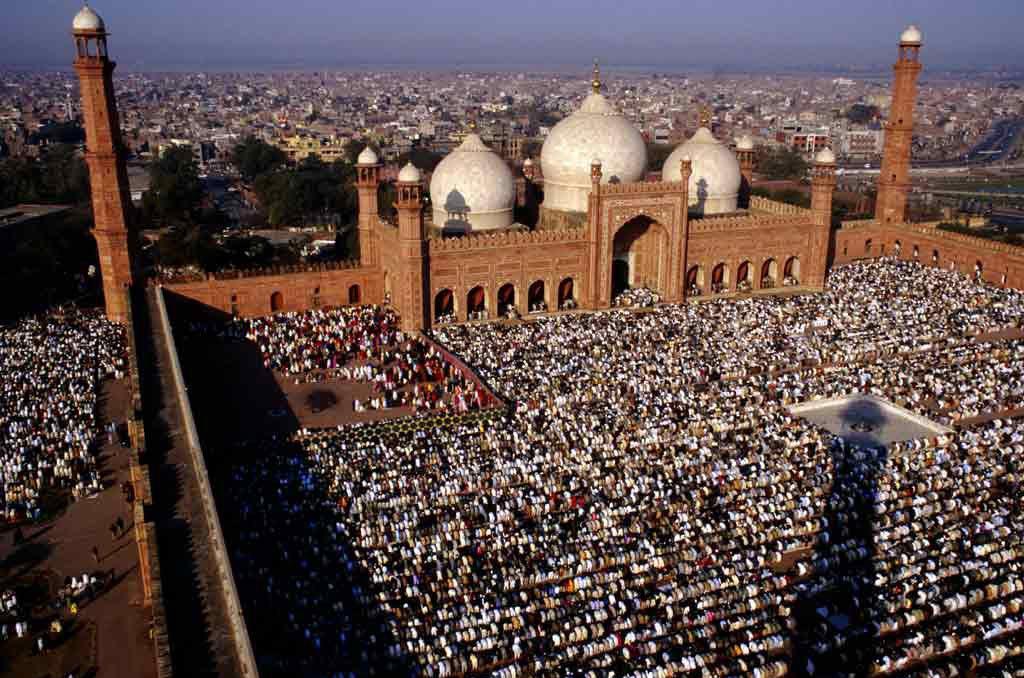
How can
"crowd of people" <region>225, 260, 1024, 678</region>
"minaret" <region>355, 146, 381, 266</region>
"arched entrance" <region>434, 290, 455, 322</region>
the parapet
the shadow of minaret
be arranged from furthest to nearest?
1. "minaret" <region>355, 146, 381, 266</region>
2. "arched entrance" <region>434, 290, 455, 322</region>
3. the parapet
4. "crowd of people" <region>225, 260, 1024, 678</region>
5. the shadow of minaret

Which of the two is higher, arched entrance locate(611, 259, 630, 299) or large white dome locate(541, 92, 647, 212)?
large white dome locate(541, 92, 647, 212)

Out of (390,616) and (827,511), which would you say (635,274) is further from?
(390,616)

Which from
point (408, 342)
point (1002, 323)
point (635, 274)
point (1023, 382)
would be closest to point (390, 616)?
point (408, 342)

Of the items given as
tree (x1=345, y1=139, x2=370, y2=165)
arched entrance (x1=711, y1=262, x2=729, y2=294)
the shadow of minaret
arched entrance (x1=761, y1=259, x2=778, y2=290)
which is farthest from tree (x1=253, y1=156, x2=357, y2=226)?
the shadow of minaret

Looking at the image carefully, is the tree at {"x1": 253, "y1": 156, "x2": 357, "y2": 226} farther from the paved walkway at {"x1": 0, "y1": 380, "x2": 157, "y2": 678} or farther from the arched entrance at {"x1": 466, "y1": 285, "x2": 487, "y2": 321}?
the paved walkway at {"x1": 0, "y1": 380, "x2": 157, "y2": 678}

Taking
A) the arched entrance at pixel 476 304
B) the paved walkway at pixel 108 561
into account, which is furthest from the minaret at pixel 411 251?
the paved walkway at pixel 108 561

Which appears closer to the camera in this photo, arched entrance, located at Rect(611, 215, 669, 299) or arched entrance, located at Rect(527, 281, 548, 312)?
arched entrance, located at Rect(527, 281, 548, 312)

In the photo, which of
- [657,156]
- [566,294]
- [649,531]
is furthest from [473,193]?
[657,156]
